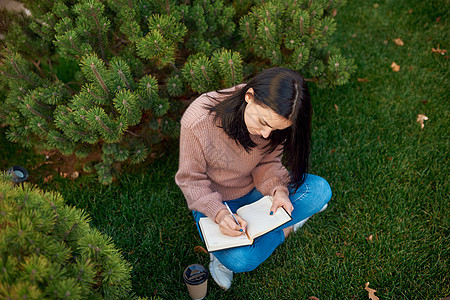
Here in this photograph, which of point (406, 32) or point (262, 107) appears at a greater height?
point (262, 107)

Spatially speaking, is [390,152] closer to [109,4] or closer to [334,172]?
[334,172]

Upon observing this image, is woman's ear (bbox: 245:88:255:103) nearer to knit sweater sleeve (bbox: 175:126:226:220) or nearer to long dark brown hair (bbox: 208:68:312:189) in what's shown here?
long dark brown hair (bbox: 208:68:312:189)

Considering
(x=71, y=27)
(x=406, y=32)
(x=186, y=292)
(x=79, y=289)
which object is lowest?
(x=186, y=292)

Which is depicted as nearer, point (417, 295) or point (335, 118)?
point (417, 295)

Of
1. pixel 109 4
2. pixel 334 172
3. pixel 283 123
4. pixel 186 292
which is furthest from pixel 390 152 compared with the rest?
pixel 109 4

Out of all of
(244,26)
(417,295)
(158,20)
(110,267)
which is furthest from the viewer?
(244,26)

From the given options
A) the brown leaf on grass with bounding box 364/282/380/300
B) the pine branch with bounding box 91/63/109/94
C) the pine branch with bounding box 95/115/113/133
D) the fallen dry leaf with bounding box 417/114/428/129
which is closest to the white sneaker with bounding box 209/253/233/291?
the brown leaf on grass with bounding box 364/282/380/300

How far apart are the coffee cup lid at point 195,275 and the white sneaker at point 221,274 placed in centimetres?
27

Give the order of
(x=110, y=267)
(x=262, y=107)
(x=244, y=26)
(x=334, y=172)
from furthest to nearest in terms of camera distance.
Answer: (x=334, y=172) → (x=244, y=26) → (x=262, y=107) → (x=110, y=267)

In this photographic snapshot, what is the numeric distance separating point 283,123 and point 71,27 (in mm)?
1591

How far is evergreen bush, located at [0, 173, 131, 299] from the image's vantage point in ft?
3.11

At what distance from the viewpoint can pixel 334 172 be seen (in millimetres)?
2938

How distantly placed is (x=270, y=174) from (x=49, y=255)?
154 cm

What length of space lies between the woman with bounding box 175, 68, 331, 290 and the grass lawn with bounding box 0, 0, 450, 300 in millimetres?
300
